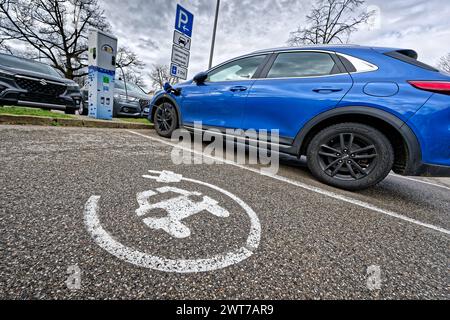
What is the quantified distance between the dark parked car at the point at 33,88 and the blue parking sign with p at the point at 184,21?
3.29m

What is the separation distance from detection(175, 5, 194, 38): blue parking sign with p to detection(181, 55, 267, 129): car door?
2932mm

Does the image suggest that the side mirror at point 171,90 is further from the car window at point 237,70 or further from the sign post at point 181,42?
the sign post at point 181,42

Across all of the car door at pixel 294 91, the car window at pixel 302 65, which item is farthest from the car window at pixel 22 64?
the car window at pixel 302 65

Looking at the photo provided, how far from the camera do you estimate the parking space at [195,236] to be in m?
0.90

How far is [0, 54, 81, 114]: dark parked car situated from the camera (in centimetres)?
427

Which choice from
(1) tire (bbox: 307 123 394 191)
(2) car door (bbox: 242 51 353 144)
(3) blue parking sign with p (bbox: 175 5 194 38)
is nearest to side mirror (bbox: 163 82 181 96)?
(2) car door (bbox: 242 51 353 144)

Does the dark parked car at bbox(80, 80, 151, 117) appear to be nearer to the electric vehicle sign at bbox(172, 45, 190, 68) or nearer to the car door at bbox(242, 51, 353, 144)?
the electric vehicle sign at bbox(172, 45, 190, 68)

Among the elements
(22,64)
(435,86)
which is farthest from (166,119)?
(22,64)

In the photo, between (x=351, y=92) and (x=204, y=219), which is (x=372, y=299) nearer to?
(x=204, y=219)

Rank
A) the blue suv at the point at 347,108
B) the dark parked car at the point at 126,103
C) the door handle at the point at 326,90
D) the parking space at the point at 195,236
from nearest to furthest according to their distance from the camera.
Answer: the parking space at the point at 195,236 < the blue suv at the point at 347,108 < the door handle at the point at 326,90 < the dark parked car at the point at 126,103

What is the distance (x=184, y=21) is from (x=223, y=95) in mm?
3844

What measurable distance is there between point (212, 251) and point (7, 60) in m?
6.94

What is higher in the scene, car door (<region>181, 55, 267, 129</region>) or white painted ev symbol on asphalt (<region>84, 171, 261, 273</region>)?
car door (<region>181, 55, 267, 129</region>)
